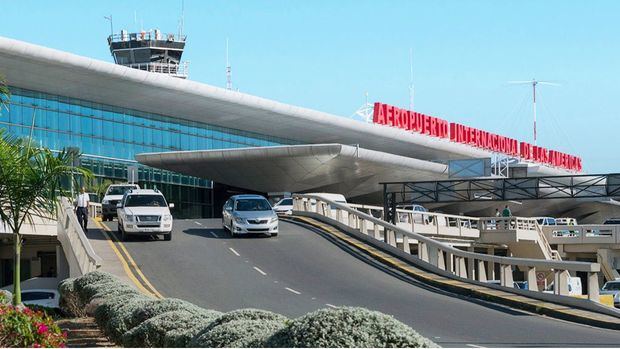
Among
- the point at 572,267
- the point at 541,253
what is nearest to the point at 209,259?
the point at 572,267

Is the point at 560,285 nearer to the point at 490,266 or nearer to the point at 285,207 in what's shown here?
the point at 285,207

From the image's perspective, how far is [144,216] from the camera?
38969mm

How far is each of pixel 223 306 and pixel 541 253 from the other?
46151 millimetres

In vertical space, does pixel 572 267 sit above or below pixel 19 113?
below

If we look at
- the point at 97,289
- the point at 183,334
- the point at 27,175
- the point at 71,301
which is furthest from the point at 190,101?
the point at 183,334

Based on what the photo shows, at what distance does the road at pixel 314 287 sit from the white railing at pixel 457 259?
1.70 meters

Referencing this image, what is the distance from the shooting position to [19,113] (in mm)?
61562

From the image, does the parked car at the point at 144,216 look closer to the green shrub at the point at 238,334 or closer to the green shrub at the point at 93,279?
the green shrub at the point at 93,279

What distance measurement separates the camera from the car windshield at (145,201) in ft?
132

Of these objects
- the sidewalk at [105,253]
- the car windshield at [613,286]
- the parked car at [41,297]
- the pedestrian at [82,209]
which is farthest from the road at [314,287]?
the car windshield at [613,286]

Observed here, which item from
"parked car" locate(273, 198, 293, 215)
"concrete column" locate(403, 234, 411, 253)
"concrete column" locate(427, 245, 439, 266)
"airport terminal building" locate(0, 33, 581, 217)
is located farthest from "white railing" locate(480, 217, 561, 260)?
"concrete column" locate(427, 245, 439, 266)

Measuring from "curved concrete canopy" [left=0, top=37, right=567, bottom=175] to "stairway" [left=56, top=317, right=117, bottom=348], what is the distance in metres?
37.1

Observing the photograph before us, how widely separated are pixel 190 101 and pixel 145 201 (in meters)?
32.5

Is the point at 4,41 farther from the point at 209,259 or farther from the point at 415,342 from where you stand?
the point at 415,342
